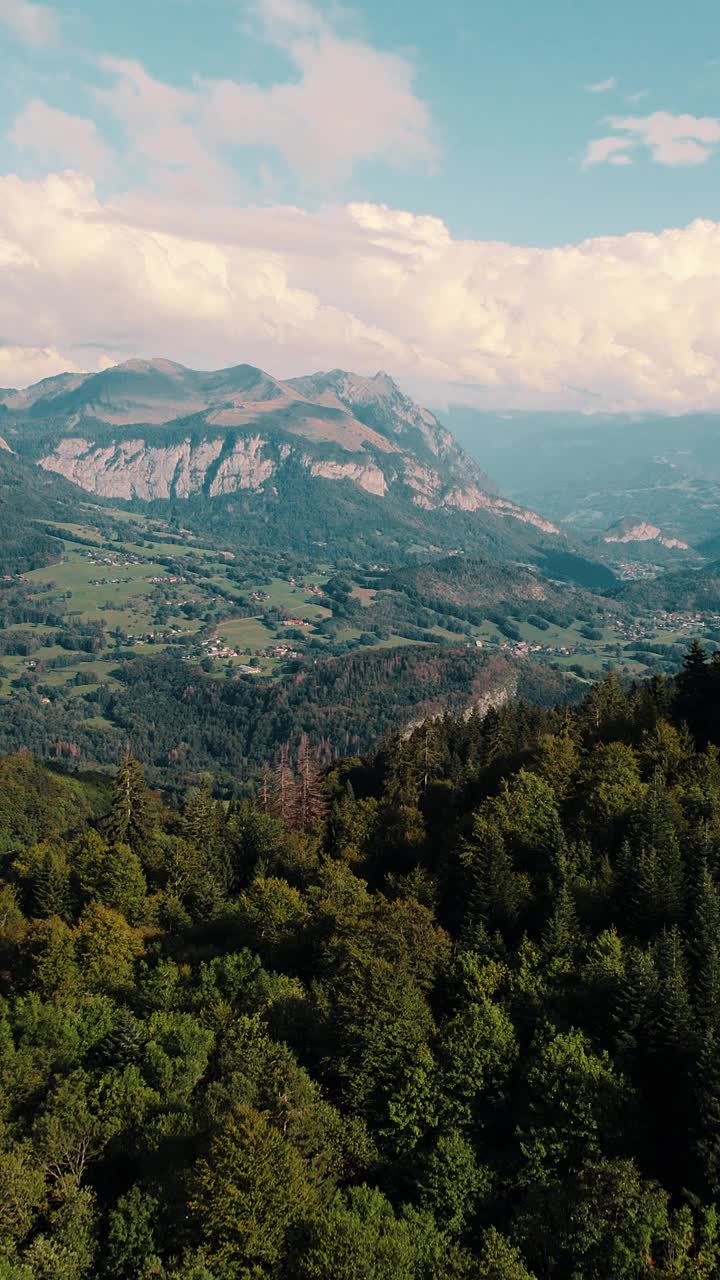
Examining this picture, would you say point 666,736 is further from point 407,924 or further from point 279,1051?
point 279,1051

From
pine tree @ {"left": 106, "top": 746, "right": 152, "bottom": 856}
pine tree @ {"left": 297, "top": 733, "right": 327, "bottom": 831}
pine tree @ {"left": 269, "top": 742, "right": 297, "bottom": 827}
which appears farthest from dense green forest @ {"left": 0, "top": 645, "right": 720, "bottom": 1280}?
pine tree @ {"left": 269, "top": 742, "right": 297, "bottom": 827}

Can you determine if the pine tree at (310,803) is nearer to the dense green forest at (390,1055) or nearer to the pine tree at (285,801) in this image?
the pine tree at (285,801)

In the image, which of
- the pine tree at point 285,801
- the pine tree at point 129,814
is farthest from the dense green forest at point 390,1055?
the pine tree at point 285,801

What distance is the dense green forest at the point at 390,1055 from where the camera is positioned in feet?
108

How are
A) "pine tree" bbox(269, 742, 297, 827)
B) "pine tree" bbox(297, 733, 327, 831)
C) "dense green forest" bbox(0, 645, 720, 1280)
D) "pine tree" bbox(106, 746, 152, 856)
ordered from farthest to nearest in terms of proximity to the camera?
"pine tree" bbox(269, 742, 297, 827)
"pine tree" bbox(297, 733, 327, 831)
"pine tree" bbox(106, 746, 152, 856)
"dense green forest" bbox(0, 645, 720, 1280)

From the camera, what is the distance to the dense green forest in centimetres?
3278

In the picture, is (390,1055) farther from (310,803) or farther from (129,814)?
(310,803)

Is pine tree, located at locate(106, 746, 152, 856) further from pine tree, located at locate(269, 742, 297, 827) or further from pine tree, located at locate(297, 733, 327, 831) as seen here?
pine tree, located at locate(297, 733, 327, 831)

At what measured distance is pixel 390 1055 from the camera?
4247 cm

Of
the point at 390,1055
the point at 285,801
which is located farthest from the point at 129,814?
the point at 390,1055

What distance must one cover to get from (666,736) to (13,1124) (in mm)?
61451

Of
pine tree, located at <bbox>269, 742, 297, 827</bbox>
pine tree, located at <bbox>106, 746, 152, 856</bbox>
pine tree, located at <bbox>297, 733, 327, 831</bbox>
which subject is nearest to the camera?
pine tree, located at <bbox>106, 746, 152, 856</bbox>

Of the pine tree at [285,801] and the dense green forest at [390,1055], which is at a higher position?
the dense green forest at [390,1055]

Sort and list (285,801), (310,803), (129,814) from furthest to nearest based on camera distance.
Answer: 1. (285,801)
2. (310,803)
3. (129,814)
